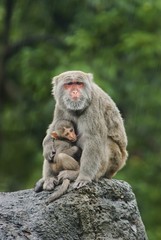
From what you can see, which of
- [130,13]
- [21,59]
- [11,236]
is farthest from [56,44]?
[11,236]

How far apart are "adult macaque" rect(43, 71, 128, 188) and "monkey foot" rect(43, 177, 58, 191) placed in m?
0.02

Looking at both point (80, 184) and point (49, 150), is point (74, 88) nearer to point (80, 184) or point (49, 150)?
point (49, 150)

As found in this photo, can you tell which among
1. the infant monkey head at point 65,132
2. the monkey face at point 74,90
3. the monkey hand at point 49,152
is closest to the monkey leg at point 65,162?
the monkey hand at point 49,152

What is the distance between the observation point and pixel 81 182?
8.66 m

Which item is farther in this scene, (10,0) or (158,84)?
(10,0)

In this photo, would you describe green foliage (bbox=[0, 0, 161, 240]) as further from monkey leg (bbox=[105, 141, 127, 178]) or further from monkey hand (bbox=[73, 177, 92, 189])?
monkey hand (bbox=[73, 177, 92, 189])

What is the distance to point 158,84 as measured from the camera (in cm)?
1956

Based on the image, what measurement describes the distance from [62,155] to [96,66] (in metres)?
9.93

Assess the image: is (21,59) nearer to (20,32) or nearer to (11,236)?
(20,32)

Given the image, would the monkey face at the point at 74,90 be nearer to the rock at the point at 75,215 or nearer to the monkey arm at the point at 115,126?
the monkey arm at the point at 115,126

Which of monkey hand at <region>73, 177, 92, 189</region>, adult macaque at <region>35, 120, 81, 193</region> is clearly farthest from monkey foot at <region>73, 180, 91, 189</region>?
adult macaque at <region>35, 120, 81, 193</region>

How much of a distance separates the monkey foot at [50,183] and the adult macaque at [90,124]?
0.08 feet

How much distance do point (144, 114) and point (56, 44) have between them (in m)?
2.74

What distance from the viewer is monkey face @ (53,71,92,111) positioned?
29.8ft
